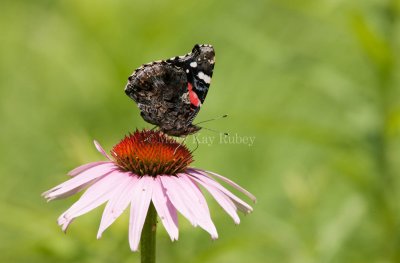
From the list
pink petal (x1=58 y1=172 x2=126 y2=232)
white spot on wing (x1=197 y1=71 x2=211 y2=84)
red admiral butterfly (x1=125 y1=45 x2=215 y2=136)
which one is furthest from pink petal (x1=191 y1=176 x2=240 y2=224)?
white spot on wing (x1=197 y1=71 x2=211 y2=84)

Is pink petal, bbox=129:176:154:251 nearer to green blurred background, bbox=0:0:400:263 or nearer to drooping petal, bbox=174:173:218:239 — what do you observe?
drooping petal, bbox=174:173:218:239

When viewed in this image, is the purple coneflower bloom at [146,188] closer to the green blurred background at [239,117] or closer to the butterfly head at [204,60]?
the butterfly head at [204,60]

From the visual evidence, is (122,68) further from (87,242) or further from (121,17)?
(87,242)

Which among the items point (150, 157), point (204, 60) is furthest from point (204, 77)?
point (150, 157)

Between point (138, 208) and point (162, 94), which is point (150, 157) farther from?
point (162, 94)

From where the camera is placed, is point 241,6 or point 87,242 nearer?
point 87,242

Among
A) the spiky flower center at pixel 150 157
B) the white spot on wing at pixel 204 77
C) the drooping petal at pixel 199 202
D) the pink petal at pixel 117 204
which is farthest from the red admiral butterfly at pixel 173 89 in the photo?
the pink petal at pixel 117 204

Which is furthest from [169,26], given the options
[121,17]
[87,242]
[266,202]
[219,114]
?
[87,242]
